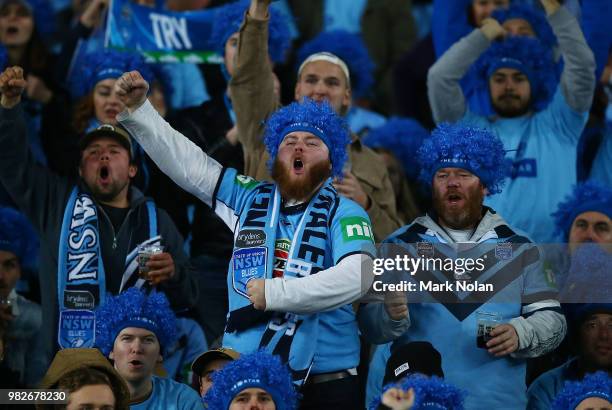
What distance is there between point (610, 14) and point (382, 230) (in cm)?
226

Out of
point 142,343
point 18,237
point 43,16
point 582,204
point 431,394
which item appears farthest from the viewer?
point 43,16

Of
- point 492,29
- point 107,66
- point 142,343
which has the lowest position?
point 142,343

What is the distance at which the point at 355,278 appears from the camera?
6.75 meters

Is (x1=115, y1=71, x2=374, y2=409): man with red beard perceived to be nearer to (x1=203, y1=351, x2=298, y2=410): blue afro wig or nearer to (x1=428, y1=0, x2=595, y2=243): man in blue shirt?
(x1=203, y1=351, x2=298, y2=410): blue afro wig

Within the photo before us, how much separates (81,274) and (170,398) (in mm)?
932

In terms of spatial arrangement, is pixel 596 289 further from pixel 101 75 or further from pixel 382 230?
pixel 101 75

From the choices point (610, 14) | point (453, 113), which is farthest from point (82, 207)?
point (610, 14)

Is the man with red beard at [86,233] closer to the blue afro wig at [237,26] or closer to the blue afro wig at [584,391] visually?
the blue afro wig at [237,26]

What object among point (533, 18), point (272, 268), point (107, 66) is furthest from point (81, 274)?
point (533, 18)

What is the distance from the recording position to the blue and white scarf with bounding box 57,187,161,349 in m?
7.64

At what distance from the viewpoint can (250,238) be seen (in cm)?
696

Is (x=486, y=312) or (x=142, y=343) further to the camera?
(x=142, y=343)

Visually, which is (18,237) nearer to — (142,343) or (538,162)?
(142,343)

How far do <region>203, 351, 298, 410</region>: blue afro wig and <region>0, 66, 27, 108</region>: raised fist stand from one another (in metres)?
1.86
